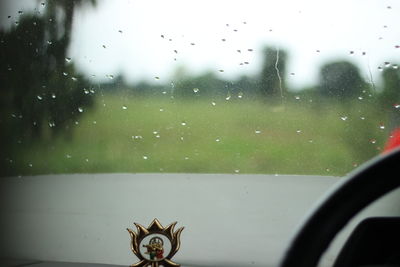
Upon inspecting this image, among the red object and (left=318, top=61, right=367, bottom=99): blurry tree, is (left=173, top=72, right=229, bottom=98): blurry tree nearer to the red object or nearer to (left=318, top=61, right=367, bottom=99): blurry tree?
(left=318, top=61, right=367, bottom=99): blurry tree

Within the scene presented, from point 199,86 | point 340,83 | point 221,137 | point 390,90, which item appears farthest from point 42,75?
point 390,90

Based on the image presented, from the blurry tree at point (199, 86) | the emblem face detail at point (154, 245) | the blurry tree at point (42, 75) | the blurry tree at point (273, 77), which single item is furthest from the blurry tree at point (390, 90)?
the blurry tree at point (42, 75)

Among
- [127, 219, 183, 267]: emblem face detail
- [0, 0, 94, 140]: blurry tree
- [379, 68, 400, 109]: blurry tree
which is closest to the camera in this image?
[127, 219, 183, 267]: emblem face detail

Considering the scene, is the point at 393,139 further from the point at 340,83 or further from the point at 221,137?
the point at 221,137

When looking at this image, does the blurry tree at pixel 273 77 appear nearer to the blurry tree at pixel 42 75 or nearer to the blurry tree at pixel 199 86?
the blurry tree at pixel 199 86

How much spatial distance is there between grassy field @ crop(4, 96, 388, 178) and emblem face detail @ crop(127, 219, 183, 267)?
0.30 meters

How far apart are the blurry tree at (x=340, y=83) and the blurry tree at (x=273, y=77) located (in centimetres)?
14

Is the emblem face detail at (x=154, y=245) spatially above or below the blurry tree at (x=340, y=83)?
below

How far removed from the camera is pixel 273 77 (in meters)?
2.26

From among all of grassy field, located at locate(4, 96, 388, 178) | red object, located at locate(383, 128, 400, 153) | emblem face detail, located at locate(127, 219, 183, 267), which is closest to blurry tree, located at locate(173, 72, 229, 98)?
grassy field, located at locate(4, 96, 388, 178)

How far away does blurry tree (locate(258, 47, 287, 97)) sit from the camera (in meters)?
2.25

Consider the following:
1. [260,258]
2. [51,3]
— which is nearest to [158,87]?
[51,3]

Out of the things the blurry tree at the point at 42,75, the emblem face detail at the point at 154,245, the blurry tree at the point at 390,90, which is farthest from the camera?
the blurry tree at the point at 42,75

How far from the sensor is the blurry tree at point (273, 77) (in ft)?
7.38
